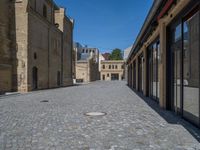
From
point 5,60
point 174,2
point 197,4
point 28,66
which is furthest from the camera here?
point 28,66

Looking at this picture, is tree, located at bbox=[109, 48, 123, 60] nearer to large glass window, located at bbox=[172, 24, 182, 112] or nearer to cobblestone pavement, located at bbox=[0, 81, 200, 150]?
A: large glass window, located at bbox=[172, 24, 182, 112]

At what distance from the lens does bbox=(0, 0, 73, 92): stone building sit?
86.5 feet

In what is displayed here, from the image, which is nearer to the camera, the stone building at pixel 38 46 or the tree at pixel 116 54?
the stone building at pixel 38 46

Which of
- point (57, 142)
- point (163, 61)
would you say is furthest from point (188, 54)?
point (57, 142)

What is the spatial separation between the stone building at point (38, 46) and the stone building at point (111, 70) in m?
56.5

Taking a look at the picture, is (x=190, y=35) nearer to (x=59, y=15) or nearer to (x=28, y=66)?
(x=28, y=66)

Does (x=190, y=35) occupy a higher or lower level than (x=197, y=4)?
lower

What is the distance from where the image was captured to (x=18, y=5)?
26.4 meters

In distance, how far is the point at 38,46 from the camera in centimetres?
3030

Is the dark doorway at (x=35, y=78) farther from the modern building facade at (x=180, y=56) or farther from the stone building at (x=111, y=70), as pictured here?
the stone building at (x=111, y=70)

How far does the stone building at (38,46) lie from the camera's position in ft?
86.5

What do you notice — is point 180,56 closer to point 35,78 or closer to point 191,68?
point 191,68

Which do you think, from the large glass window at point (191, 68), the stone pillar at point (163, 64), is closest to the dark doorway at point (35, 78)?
the stone pillar at point (163, 64)

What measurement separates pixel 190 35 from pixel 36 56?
23.4m
